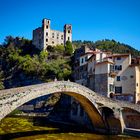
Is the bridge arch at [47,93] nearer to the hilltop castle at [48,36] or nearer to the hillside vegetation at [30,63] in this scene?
the hillside vegetation at [30,63]

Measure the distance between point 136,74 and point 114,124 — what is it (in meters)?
11.5

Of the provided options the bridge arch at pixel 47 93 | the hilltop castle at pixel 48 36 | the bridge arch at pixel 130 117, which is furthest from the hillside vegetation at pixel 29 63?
the bridge arch at pixel 130 117

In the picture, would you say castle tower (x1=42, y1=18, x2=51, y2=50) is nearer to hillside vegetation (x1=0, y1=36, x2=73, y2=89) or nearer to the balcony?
hillside vegetation (x1=0, y1=36, x2=73, y2=89)

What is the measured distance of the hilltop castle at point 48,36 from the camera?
9623 cm

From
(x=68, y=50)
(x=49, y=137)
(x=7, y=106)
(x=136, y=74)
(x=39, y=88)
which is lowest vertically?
(x=49, y=137)

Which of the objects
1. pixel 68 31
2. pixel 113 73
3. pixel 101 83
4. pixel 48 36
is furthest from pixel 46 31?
pixel 113 73

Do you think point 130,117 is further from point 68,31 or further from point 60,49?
point 68,31

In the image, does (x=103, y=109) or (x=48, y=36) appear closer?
(x=103, y=109)

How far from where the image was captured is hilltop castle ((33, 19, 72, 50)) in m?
96.2

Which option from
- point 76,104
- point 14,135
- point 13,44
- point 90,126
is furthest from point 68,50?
point 14,135

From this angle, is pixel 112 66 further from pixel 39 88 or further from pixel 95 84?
pixel 39 88

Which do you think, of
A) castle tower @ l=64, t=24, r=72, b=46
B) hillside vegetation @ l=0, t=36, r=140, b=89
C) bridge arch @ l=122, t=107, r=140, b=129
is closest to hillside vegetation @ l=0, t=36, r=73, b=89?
hillside vegetation @ l=0, t=36, r=140, b=89

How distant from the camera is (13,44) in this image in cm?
10381

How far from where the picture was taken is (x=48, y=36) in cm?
9725
